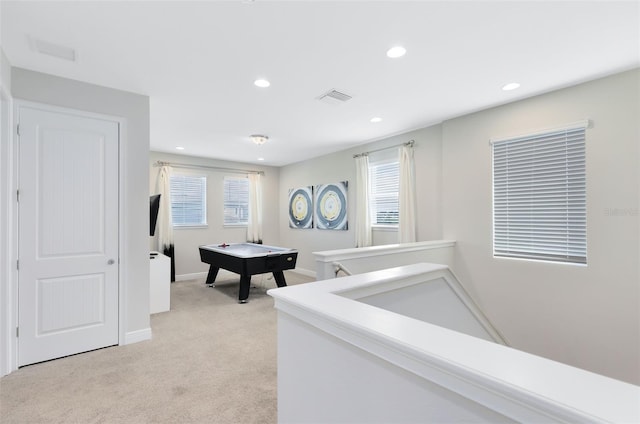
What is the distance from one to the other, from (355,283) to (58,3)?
2.35 metres

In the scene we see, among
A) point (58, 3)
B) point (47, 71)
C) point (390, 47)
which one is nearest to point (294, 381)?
point (390, 47)

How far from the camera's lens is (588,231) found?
2.80m

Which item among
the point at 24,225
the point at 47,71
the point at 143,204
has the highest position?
the point at 47,71

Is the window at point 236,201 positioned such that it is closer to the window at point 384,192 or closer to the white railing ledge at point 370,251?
the window at point 384,192

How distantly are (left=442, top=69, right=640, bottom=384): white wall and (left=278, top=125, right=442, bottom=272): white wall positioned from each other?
52cm

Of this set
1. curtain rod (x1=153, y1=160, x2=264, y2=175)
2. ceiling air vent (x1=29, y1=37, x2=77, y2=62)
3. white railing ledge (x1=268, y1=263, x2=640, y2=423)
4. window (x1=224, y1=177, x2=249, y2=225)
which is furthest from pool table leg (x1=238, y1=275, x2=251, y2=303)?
white railing ledge (x1=268, y1=263, x2=640, y2=423)

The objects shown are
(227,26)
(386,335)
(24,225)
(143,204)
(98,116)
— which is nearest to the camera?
(386,335)

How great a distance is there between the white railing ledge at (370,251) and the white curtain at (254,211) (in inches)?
153

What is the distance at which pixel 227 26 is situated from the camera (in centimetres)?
198

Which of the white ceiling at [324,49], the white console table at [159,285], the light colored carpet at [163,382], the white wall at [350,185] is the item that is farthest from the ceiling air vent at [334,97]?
the white console table at [159,285]

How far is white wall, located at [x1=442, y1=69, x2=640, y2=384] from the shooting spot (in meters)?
2.59

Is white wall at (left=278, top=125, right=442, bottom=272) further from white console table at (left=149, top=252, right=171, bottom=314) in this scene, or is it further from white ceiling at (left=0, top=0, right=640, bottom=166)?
white console table at (left=149, top=252, right=171, bottom=314)

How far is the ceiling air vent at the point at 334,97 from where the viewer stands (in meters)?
3.08

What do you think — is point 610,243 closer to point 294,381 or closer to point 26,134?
point 294,381
